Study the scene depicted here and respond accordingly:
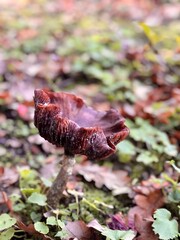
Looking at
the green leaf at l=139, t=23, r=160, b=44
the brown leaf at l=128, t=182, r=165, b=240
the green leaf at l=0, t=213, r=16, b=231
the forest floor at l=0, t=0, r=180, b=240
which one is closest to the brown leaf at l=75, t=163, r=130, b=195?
the forest floor at l=0, t=0, r=180, b=240

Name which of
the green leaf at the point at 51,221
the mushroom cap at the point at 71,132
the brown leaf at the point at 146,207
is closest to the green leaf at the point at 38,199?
the green leaf at the point at 51,221

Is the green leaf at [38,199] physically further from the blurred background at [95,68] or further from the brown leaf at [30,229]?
the blurred background at [95,68]

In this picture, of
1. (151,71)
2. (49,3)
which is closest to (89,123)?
(151,71)

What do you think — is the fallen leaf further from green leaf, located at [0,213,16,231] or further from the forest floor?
green leaf, located at [0,213,16,231]

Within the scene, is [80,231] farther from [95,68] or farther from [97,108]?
[95,68]

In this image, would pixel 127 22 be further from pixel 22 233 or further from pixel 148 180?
pixel 22 233

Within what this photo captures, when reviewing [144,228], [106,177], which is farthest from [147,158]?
[144,228]
